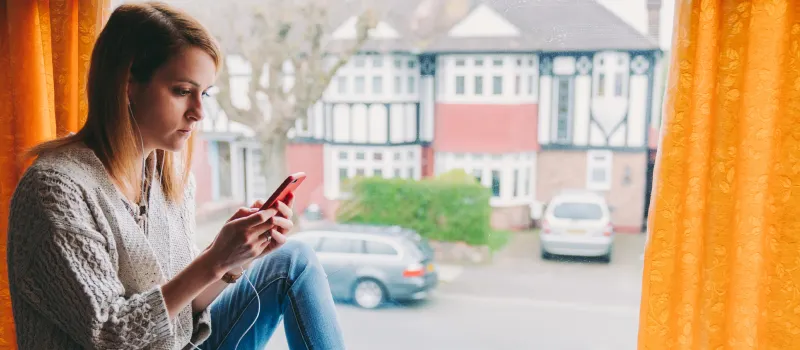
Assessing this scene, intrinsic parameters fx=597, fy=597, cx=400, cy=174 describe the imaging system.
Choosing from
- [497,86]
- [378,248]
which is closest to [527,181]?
[497,86]

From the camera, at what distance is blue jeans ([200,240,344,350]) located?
1.19 meters

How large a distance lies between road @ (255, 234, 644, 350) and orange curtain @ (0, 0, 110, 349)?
0.97 metres

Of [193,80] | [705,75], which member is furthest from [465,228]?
[193,80]

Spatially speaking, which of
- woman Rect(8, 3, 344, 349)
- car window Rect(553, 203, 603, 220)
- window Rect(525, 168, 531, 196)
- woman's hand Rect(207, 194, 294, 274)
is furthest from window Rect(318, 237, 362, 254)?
woman's hand Rect(207, 194, 294, 274)

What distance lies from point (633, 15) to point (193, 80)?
1.24 metres

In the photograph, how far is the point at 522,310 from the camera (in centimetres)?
193

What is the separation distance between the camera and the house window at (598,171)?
6.11 feet

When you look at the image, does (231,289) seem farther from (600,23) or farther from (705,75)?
(600,23)

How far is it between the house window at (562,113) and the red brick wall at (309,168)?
2.56ft

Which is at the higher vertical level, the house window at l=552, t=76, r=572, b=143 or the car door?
the house window at l=552, t=76, r=572, b=143

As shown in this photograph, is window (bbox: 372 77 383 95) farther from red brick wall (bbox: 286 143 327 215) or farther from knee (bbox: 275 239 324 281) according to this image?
knee (bbox: 275 239 324 281)

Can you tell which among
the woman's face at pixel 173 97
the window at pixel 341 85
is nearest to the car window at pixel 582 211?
the window at pixel 341 85

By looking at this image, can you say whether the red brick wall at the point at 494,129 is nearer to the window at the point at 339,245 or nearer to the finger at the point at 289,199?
the window at the point at 339,245

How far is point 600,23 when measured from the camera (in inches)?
66.6
